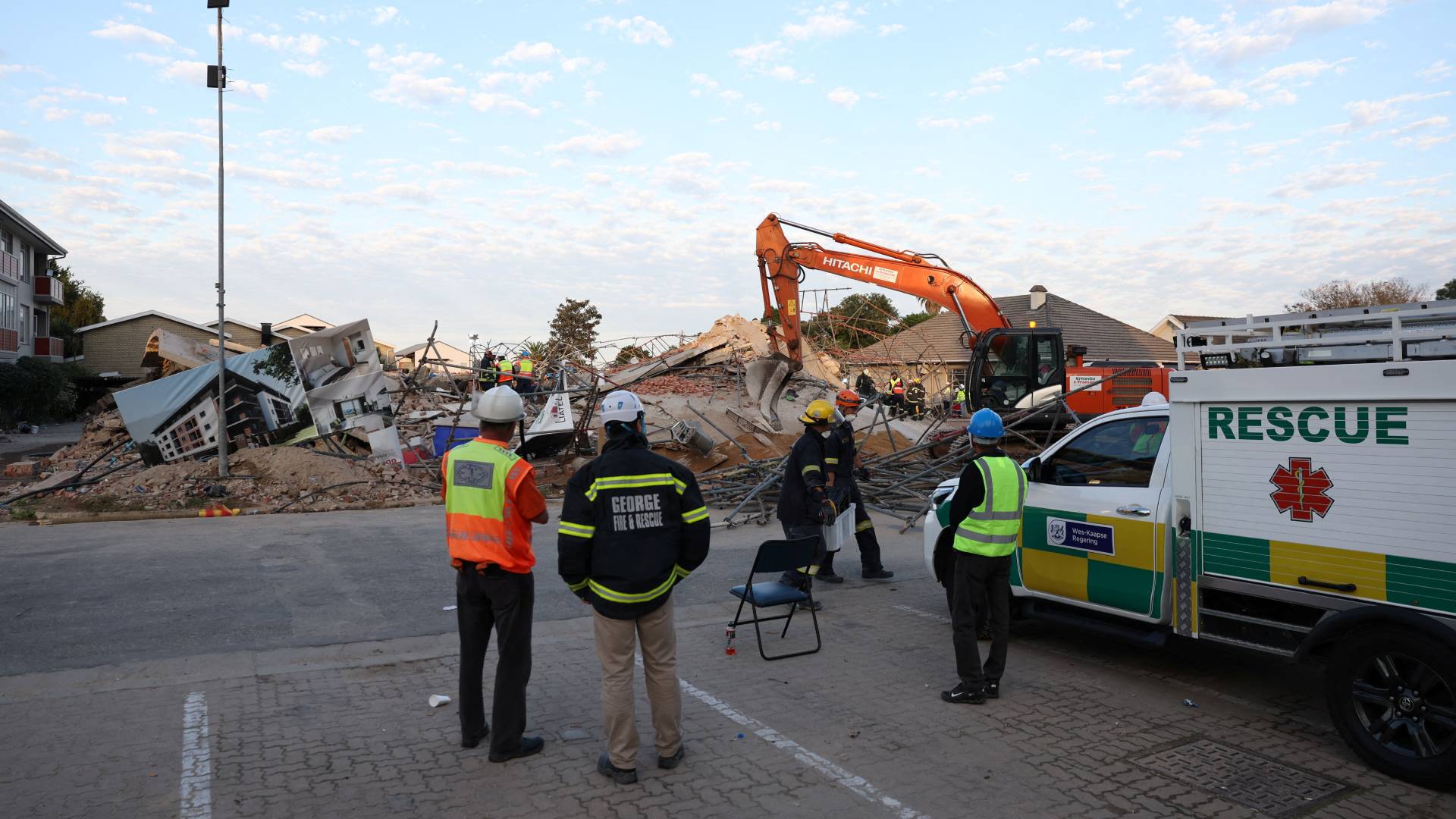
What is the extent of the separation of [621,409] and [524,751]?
74.2 inches

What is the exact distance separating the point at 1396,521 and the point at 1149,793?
5.95ft

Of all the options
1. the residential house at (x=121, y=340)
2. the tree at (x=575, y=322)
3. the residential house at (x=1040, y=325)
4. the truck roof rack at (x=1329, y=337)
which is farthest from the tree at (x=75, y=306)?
the truck roof rack at (x=1329, y=337)

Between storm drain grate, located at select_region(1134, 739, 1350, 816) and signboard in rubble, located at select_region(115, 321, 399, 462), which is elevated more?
signboard in rubble, located at select_region(115, 321, 399, 462)

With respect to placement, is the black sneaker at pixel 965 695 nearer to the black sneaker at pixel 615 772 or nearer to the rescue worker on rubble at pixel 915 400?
the black sneaker at pixel 615 772

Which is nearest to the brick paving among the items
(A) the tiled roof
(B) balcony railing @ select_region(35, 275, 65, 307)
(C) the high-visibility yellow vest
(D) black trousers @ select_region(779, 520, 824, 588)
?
(D) black trousers @ select_region(779, 520, 824, 588)

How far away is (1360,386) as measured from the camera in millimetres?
4586

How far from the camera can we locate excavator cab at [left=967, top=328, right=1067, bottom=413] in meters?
18.3

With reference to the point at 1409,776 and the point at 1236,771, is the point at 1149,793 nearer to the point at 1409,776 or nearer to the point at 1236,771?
the point at 1236,771

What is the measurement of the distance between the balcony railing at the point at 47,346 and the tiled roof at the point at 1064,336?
39403 mm

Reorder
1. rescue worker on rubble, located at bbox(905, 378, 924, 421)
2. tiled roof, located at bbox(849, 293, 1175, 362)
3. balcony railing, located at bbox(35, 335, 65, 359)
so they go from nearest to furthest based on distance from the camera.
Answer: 1. rescue worker on rubble, located at bbox(905, 378, 924, 421)
2. tiled roof, located at bbox(849, 293, 1175, 362)
3. balcony railing, located at bbox(35, 335, 65, 359)

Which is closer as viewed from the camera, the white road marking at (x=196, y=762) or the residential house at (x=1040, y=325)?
the white road marking at (x=196, y=762)

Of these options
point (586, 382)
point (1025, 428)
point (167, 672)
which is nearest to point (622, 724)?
point (167, 672)

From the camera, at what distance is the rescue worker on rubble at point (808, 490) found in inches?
314

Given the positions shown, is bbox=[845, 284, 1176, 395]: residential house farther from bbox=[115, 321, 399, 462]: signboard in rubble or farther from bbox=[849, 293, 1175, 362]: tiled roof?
bbox=[115, 321, 399, 462]: signboard in rubble
